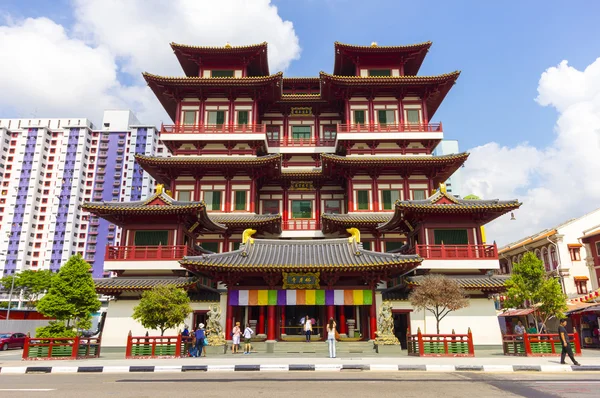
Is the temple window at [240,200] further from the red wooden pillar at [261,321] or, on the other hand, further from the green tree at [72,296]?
the green tree at [72,296]

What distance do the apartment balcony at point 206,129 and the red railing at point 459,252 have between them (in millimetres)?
17400

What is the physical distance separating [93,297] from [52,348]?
17.2 ft

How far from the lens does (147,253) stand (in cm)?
2788

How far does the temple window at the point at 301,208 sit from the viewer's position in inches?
1452

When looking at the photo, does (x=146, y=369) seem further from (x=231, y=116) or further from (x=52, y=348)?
(x=231, y=116)

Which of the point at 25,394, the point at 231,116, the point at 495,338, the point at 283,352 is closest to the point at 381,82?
the point at 231,116

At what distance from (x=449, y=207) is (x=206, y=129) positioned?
21.6m

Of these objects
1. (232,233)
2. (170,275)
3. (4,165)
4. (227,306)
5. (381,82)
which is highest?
(4,165)

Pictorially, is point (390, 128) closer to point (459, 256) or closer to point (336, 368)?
point (459, 256)

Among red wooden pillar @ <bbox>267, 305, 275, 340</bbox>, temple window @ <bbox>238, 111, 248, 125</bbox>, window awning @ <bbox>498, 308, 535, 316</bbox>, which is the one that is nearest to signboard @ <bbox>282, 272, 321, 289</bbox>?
red wooden pillar @ <bbox>267, 305, 275, 340</bbox>

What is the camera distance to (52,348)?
69.1 feet

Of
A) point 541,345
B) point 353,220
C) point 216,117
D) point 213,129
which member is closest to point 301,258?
point 353,220

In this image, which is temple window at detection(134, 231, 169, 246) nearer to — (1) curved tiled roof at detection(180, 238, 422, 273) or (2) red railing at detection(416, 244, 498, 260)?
(1) curved tiled roof at detection(180, 238, 422, 273)

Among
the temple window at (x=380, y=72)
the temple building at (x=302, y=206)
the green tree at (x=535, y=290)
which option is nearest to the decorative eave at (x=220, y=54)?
the temple building at (x=302, y=206)
